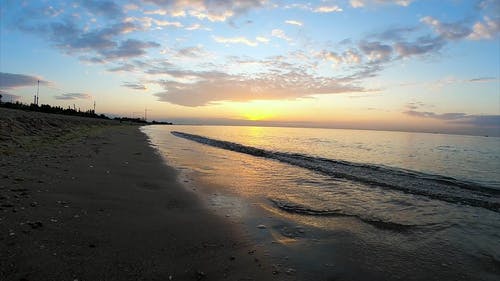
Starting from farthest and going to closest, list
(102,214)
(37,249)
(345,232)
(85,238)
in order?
(345,232) → (102,214) → (85,238) → (37,249)

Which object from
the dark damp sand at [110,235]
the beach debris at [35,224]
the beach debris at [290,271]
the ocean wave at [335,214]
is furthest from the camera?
the ocean wave at [335,214]

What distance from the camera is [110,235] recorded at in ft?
Answer: 18.2

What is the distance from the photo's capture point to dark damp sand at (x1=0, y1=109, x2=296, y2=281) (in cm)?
431

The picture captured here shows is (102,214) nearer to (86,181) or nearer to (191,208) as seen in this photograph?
(191,208)

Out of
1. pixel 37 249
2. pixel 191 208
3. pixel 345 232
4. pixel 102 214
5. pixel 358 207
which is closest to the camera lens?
pixel 37 249

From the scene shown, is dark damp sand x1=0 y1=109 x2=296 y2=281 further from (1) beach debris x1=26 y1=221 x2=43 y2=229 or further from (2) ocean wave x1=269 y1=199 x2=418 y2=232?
(2) ocean wave x1=269 y1=199 x2=418 y2=232

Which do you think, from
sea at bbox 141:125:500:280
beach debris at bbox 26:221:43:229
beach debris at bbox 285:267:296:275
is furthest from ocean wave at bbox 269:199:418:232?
beach debris at bbox 26:221:43:229

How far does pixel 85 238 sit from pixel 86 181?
4863mm

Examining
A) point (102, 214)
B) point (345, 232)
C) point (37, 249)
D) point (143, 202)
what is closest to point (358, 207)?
point (345, 232)

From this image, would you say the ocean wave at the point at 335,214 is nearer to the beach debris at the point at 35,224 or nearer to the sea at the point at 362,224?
the sea at the point at 362,224

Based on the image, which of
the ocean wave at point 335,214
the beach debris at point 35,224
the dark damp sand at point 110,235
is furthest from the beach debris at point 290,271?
the beach debris at point 35,224

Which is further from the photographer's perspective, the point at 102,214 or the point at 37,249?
the point at 102,214

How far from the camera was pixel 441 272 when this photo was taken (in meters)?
5.31

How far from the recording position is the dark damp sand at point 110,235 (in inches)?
170
